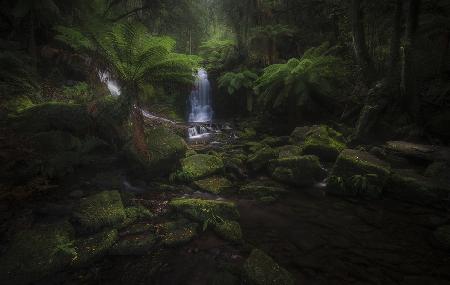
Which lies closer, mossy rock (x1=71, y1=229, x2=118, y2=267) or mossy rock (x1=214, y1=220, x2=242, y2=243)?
mossy rock (x1=71, y1=229, x2=118, y2=267)

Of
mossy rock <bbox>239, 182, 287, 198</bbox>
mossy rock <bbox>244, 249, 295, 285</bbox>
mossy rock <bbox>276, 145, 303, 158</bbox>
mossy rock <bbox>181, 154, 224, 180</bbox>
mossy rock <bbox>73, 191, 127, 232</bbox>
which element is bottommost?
mossy rock <bbox>244, 249, 295, 285</bbox>

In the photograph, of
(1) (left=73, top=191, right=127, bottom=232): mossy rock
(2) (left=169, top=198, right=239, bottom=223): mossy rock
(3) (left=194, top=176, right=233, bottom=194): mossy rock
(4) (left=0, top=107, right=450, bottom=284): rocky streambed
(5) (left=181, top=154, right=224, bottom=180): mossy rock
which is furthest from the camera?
(5) (left=181, top=154, right=224, bottom=180): mossy rock

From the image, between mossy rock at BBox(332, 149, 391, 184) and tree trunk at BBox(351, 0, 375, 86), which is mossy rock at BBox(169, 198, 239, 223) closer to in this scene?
mossy rock at BBox(332, 149, 391, 184)

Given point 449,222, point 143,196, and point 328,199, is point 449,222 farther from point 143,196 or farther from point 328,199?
point 143,196

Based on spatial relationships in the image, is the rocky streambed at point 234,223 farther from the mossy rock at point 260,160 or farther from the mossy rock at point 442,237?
the mossy rock at point 260,160

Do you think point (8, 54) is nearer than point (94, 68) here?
No

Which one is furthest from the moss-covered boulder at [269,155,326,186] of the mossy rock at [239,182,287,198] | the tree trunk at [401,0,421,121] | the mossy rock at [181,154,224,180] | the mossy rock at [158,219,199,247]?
the tree trunk at [401,0,421,121]

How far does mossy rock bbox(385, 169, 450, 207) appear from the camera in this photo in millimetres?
5160

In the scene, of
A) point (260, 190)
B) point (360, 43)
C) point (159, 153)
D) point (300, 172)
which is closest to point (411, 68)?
point (360, 43)

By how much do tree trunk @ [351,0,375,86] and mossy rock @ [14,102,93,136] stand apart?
7.70 meters

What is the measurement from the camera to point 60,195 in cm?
493

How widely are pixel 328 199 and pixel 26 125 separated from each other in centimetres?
611

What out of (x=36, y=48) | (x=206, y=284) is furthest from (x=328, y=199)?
(x=36, y=48)

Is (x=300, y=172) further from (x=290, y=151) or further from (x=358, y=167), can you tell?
(x=290, y=151)
